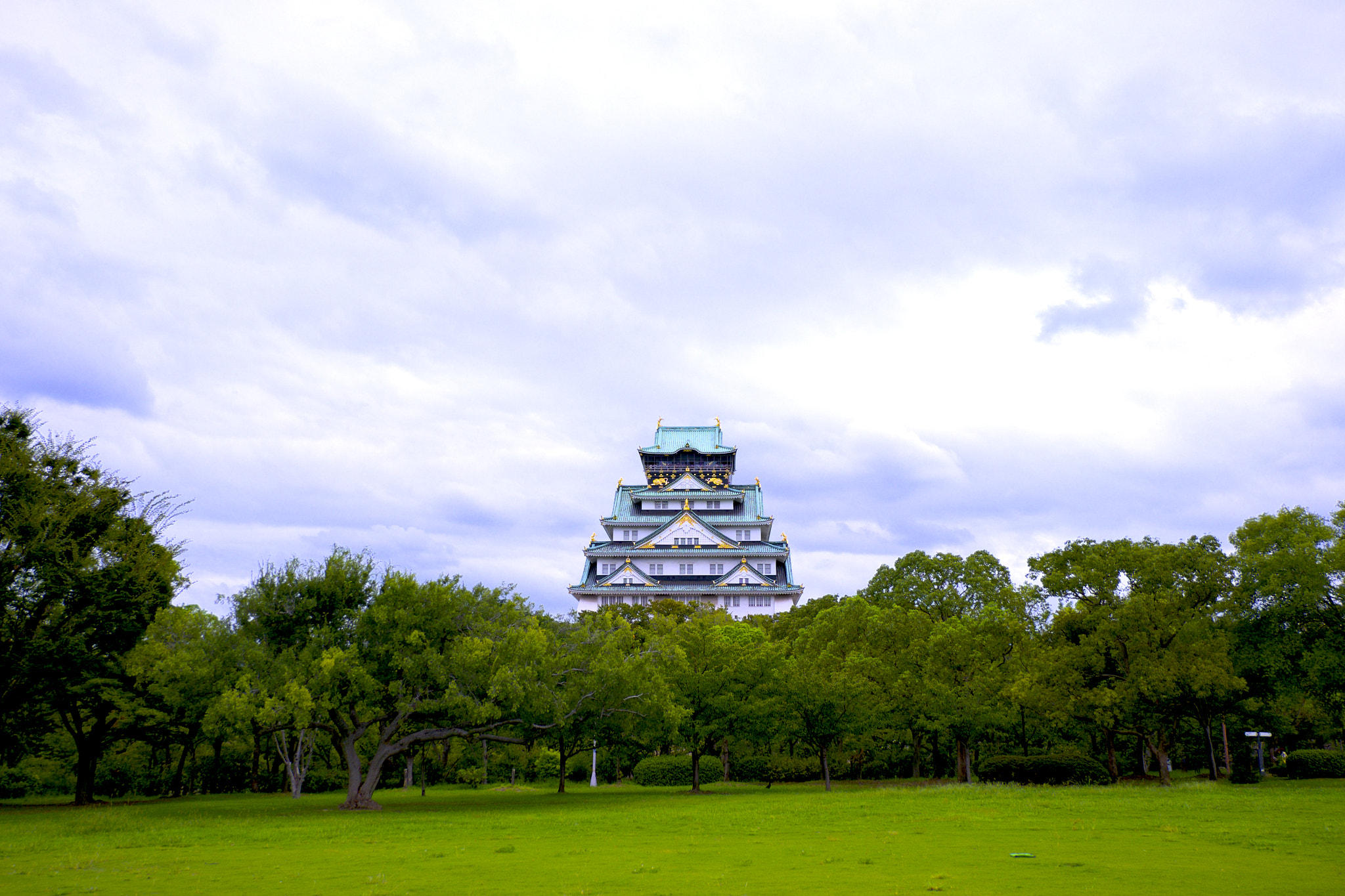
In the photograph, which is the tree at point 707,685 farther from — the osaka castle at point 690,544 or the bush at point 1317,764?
the osaka castle at point 690,544

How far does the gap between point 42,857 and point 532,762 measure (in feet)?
128

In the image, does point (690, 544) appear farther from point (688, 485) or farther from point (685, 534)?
point (688, 485)

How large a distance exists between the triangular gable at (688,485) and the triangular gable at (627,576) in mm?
13092

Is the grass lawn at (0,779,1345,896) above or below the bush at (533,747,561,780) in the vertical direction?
above

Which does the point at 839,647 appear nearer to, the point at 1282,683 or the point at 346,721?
the point at 1282,683

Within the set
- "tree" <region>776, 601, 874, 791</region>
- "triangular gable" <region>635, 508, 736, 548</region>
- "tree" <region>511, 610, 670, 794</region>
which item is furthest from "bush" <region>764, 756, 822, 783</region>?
"triangular gable" <region>635, 508, 736, 548</region>

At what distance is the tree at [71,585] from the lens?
35938mm

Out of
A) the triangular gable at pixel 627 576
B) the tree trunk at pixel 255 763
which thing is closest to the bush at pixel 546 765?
the tree trunk at pixel 255 763

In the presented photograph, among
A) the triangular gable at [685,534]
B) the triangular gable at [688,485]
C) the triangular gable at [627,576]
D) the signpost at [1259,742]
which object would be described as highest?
the triangular gable at [688,485]

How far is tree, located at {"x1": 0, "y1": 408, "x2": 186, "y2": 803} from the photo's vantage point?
35.9 m

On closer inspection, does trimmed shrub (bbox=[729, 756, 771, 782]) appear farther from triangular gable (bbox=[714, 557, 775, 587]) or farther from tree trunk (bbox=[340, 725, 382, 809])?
triangular gable (bbox=[714, 557, 775, 587])

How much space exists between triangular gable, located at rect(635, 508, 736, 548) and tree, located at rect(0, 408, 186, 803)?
51.8 metres

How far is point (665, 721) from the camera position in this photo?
36.6m

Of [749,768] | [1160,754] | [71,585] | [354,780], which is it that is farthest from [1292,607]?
[71,585]
